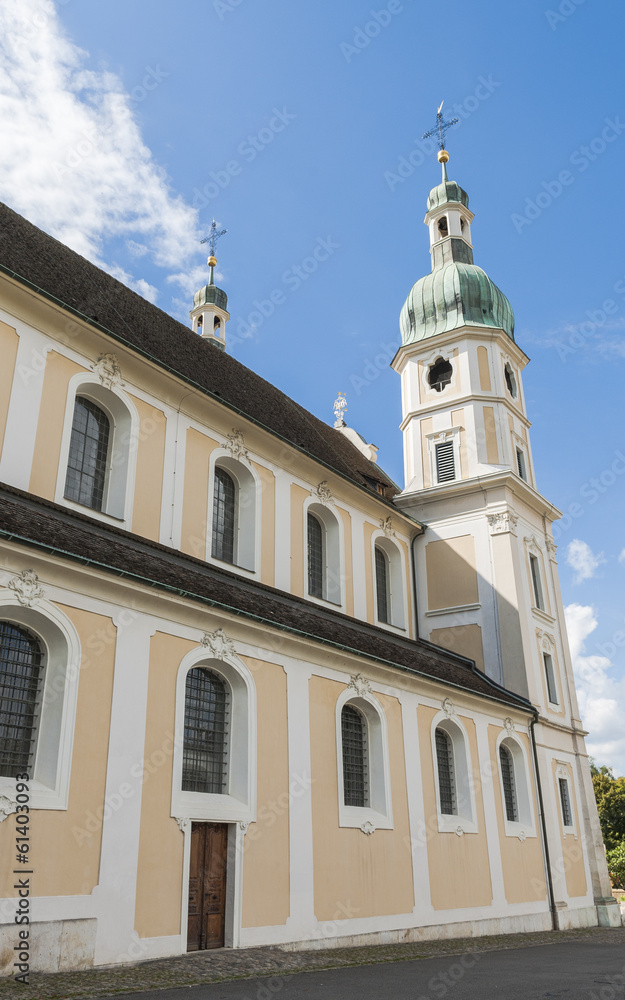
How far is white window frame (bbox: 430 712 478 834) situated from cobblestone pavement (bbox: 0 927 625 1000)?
238 cm

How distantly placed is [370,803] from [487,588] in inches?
403

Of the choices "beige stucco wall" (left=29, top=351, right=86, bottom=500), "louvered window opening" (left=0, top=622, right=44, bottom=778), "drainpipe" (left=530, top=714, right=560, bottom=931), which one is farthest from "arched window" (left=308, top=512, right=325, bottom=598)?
"louvered window opening" (left=0, top=622, right=44, bottom=778)

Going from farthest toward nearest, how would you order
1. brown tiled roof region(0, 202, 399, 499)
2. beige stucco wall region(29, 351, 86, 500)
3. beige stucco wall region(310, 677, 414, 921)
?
brown tiled roof region(0, 202, 399, 499) < beige stucco wall region(29, 351, 86, 500) < beige stucco wall region(310, 677, 414, 921)

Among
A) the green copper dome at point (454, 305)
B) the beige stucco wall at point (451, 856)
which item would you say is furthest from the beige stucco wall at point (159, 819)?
the green copper dome at point (454, 305)

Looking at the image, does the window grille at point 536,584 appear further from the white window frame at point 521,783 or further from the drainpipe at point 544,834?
the white window frame at point 521,783

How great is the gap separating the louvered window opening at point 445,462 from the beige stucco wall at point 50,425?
46.5 ft

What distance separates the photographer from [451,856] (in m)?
16.1

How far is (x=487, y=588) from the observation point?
77.9ft

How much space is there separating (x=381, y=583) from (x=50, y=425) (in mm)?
11756

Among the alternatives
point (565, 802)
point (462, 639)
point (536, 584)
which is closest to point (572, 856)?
point (565, 802)

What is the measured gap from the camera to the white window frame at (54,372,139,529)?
1423cm

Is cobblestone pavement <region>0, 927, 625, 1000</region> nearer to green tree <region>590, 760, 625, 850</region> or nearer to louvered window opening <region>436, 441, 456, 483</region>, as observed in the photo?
louvered window opening <region>436, 441, 456, 483</region>

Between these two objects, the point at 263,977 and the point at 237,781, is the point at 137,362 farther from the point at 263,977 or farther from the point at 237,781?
the point at 263,977

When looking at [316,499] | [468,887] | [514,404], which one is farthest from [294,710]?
[514,404]
